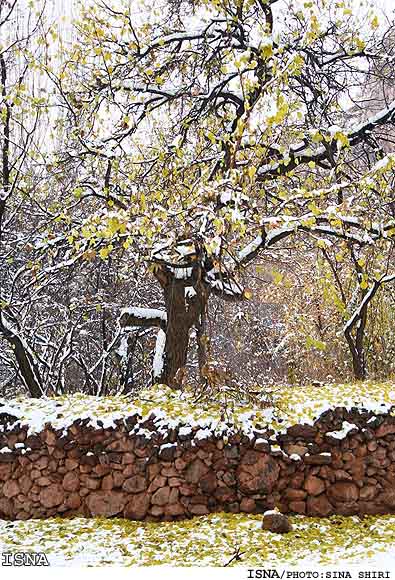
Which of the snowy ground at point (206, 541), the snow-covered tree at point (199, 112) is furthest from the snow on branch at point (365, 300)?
the snowy ground at point (206, 541)

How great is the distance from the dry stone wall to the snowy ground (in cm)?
7

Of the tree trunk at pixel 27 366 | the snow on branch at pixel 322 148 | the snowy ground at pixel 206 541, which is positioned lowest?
the snowy ground at pixel 206 541

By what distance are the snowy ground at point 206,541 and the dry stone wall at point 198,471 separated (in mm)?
70

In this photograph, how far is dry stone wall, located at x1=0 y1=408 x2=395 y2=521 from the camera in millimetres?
2824

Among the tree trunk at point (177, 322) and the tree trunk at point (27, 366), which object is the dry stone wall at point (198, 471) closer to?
→ the tree trunk at point (177, 322)

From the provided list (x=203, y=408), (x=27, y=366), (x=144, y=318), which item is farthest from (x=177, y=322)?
(x=27, y=366)

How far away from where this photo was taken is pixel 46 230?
366cm

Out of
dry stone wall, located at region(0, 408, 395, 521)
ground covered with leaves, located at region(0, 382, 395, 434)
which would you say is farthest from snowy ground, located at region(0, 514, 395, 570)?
ground covered with leaves, located at region(0, 382, 395, 434)

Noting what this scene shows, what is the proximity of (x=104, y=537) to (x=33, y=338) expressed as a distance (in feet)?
7.35

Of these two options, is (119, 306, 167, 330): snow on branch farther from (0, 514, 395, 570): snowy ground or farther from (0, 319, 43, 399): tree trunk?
(0, 514, 395, 570): snowy ground

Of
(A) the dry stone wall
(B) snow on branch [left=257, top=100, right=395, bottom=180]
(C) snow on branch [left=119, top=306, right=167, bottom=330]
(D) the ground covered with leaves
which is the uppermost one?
(B) snow on branch [left=257, top=100, right=395, bottom=180]

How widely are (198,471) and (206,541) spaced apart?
13.8 inches

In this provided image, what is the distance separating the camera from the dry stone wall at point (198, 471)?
111 inches

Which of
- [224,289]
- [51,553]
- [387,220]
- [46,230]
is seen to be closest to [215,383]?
[224,289]
